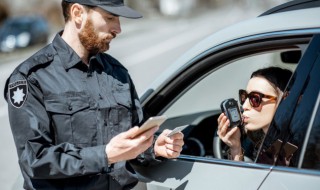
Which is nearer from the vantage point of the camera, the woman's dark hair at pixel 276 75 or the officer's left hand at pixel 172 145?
the officer's left hand at pixel 172 145

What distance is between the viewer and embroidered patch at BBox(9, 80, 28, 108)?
8.24 ft

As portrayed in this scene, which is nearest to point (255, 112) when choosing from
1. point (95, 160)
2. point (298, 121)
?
point (298, 121)

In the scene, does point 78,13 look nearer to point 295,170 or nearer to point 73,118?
point 73,118

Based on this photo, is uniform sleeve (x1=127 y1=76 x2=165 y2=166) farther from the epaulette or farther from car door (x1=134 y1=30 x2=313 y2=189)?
the epaulette

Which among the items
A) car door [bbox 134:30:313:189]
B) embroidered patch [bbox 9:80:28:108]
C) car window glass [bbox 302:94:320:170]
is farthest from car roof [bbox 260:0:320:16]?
embroidered patch [bbox 9:80:28:108]

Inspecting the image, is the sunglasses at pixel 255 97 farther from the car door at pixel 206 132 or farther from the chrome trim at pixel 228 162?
the chrome trim at pixel 228 162

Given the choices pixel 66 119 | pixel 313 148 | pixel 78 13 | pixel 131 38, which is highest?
pixel 78 13

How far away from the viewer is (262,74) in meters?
2.85

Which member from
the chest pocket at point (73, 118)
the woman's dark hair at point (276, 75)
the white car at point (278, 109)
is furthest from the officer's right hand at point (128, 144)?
the woman's dark hair at point (276, 75)

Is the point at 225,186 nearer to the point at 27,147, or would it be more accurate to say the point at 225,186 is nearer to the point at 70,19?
the point at 27,147

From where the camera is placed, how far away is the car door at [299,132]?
2.17 m

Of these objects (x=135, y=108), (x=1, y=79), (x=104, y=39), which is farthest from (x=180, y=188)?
(x=1, y=79)

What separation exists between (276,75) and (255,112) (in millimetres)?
185

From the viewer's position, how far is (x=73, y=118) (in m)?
2.57
